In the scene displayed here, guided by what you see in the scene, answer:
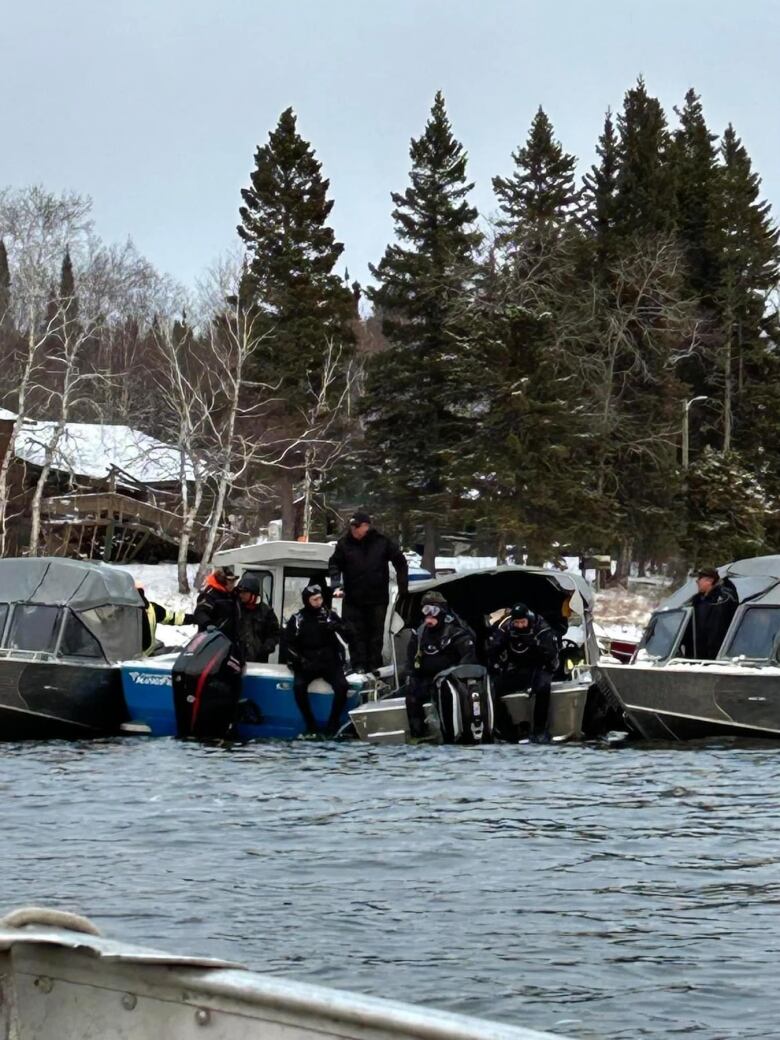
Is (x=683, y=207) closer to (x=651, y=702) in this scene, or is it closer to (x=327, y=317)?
(x=327, y=317)

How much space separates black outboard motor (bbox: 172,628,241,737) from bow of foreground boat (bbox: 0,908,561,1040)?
12.5 meters

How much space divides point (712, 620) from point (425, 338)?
25990 millimetres

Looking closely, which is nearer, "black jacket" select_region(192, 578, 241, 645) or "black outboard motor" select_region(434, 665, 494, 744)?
"black outboard motor" select_region(434, 665, 494, 744)

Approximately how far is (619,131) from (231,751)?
1607 inches

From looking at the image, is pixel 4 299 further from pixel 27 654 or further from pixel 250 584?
pixel 27 654

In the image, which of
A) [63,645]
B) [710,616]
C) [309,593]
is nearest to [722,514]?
[710,616]

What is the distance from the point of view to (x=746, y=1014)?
593 cm

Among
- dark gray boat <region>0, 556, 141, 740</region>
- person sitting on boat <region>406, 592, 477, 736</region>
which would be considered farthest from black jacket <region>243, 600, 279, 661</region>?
person sitting on boat <region>406, 592, 477, 736</region>

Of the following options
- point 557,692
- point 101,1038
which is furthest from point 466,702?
point 101,1038

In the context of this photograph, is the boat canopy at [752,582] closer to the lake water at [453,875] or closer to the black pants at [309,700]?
the lake water at [453,875]

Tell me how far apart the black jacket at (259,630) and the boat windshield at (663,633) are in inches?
174

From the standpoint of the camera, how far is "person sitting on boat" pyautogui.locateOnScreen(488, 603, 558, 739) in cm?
1641

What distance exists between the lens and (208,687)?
52.7 feet

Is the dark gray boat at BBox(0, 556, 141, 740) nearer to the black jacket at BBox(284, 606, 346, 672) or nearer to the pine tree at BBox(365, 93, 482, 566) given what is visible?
the black jacket at BBox(284, 606, 346, 672)
